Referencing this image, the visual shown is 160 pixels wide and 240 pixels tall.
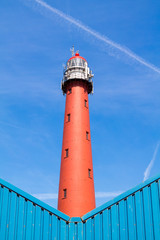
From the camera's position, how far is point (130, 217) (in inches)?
454

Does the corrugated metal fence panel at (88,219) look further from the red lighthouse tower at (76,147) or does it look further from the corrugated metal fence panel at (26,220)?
the red lighthouse tower at (76,147)

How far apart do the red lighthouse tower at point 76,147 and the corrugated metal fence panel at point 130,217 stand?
12.7 metres

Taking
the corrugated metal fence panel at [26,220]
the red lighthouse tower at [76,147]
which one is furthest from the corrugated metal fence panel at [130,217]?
the red lighthouse tower at [76,147]

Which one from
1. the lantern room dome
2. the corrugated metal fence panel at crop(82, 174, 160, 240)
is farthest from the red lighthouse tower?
the corrugated metal fence panel at crop(82, 174, 160, 240)

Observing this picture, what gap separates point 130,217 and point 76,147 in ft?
52.5

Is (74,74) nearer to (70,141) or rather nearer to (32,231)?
(70,141)

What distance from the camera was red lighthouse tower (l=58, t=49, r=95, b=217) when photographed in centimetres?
2527

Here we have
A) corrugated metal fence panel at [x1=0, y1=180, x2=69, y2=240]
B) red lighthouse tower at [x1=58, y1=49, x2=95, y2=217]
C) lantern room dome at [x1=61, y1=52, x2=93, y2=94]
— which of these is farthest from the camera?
lantern room dome at [x1=61, y1=52, x2=93, y2=94]

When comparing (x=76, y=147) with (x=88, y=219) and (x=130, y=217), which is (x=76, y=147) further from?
(x=130, y=217)

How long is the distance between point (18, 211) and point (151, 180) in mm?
5437

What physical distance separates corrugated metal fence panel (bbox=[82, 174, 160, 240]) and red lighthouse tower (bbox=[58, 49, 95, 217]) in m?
12.7

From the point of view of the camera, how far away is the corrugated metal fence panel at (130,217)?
444 inches

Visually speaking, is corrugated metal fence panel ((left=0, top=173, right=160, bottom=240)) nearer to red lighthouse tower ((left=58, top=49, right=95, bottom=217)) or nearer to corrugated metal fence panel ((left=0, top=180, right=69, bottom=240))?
corrugated metal fence panel ((left=0, top=180, right=69, bottom=240))

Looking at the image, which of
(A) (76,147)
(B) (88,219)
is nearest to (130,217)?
(B) (88,219)
